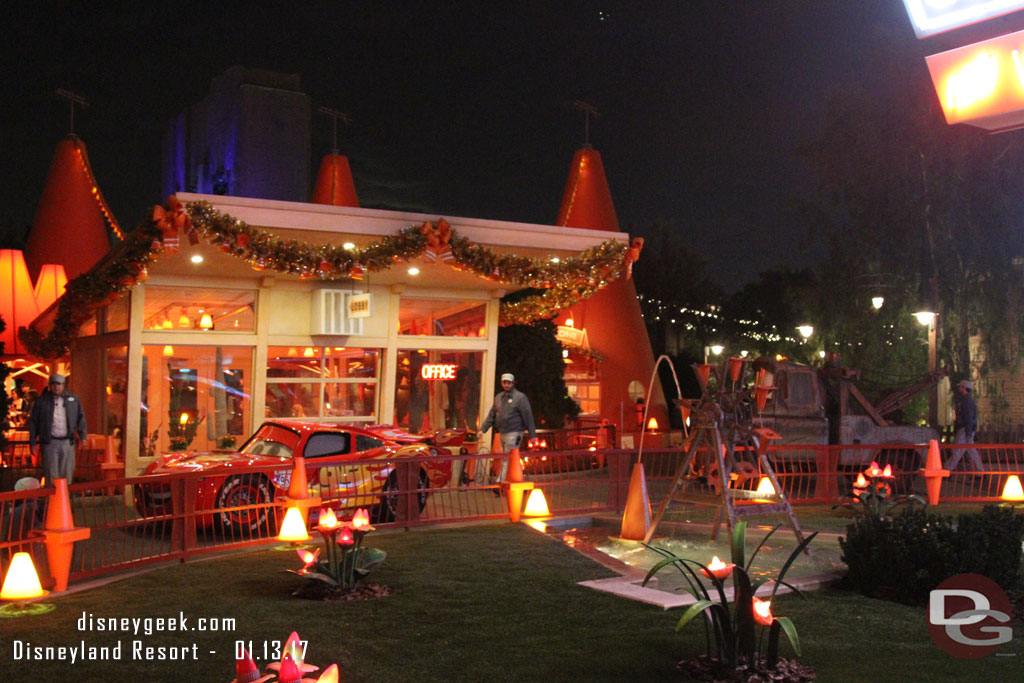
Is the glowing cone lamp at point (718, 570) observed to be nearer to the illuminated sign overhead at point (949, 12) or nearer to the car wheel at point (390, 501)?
the illuminated sign overhead at point (949, 12)

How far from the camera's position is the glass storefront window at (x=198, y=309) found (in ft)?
52.3

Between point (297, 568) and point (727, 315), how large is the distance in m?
52.8

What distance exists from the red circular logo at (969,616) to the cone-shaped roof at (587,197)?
19626 millimetres

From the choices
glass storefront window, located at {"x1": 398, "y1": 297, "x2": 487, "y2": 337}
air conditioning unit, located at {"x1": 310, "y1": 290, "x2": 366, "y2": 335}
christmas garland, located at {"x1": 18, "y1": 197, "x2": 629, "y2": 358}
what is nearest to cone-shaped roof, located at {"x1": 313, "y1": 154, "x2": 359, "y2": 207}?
christmas garland, located at {"x1": 18, "y1": 197, "x2": 629, "y2": 358}

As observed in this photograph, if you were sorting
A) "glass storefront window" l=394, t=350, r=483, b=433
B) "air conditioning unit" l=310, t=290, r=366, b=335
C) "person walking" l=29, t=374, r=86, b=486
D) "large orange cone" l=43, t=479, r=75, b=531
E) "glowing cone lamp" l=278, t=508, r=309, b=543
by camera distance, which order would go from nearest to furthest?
"large orange cone" l=43, t=479, r=75, b=531 < "glowing cone lamp" l=278, t=508, r=309, b=543 < "person walking" l=29, t=374, r=86, b=486 < "air conditioning unit" l=310, t=290, r=366, b=335 < "glass storefront window" l=394, t=350, r=483, b=433

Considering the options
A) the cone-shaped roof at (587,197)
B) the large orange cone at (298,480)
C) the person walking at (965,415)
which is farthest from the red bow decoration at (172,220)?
the cone-shaped roof at (587,197)

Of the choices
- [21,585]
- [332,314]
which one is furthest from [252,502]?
[332,314]

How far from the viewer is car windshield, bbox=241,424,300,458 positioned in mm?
12656

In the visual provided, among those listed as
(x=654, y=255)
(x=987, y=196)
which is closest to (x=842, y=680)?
(x=987, y=196)

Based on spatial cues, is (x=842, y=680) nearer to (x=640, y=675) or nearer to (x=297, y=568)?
(x=640, y=675)

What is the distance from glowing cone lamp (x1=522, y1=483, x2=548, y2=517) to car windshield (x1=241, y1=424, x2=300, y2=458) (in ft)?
10.3

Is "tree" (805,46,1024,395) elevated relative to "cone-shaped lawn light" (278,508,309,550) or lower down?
elevated

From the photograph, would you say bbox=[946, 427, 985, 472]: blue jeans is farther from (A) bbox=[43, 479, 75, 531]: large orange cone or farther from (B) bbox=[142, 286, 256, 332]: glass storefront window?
(A) bbox=[43, 479, 75, 531]: large orange cone

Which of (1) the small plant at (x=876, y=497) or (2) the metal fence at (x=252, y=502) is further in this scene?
(1) the small plant at (x=876, y=497)
